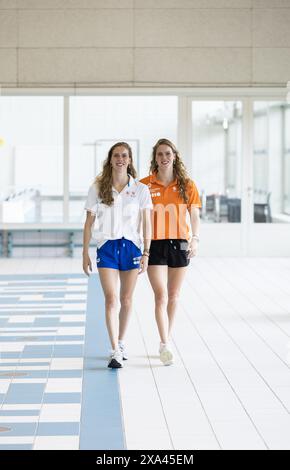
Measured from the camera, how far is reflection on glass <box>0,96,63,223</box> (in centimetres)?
1227

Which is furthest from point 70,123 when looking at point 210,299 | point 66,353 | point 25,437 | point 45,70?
point 25,437

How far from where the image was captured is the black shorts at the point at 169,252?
5645 mm

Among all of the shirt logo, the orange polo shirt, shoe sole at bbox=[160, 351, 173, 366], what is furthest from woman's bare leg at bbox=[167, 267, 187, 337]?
the shirt logo

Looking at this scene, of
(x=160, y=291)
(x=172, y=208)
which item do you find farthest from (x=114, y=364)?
(x=172, y=208)

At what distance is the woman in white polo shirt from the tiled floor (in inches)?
19.0

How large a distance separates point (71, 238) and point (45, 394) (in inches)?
291

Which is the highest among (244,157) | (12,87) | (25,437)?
(12,87)

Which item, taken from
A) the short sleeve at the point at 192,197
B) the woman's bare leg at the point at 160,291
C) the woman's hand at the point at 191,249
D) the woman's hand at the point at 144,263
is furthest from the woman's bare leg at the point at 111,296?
the short sleeve at the point at 192,197

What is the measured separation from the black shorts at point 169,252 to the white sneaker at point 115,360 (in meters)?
0.63

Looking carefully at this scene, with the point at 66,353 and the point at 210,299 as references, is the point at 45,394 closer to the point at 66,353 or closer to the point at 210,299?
the point at 66,353

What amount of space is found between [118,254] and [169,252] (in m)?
0.39

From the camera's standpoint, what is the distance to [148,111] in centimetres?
1230

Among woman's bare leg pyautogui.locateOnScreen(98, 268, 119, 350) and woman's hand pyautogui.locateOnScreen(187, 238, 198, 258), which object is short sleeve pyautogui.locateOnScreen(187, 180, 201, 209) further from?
woman's bare leg pyautogui.locateOnScreen(98, 268, 119, 350)

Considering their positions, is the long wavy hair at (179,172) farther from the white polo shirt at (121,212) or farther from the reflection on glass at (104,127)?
the reflection on glass at (104,127)
